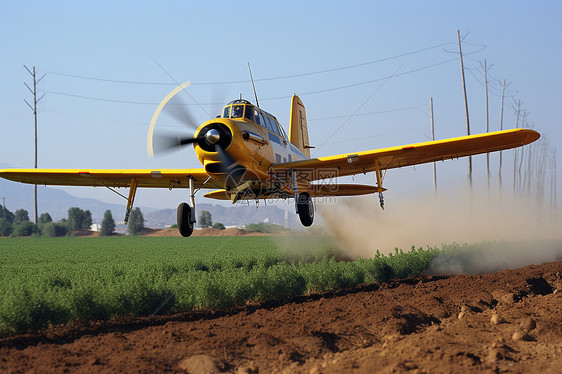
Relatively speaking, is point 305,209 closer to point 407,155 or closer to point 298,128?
point 407,155

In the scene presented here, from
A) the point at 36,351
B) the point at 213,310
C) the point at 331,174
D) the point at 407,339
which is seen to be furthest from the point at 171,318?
the point at 331,174

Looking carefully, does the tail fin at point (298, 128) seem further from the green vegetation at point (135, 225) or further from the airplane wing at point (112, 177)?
the green vegetation at point (135, 225)

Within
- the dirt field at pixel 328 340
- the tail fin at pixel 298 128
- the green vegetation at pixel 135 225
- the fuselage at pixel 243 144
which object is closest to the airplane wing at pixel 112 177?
the fuselage at pixel 243 144

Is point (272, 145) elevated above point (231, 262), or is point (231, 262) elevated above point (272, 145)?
point (272, 145)

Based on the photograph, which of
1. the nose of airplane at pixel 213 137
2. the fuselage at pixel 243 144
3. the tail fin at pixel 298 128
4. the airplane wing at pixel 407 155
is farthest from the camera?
the tail fin at pixel 298 128

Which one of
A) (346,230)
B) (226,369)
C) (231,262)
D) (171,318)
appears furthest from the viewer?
(346,230)

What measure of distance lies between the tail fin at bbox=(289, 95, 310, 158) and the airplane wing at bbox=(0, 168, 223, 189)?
6.26 m

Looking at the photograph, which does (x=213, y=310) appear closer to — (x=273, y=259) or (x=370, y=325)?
(x=370, y=325)

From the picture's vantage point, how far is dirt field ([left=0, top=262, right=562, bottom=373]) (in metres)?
9.16

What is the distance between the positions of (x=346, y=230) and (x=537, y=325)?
974 inches

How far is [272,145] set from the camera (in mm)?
17094

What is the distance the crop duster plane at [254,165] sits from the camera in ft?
48.7

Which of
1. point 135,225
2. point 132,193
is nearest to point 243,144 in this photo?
point 132,193

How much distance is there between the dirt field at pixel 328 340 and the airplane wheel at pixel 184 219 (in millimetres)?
3122
